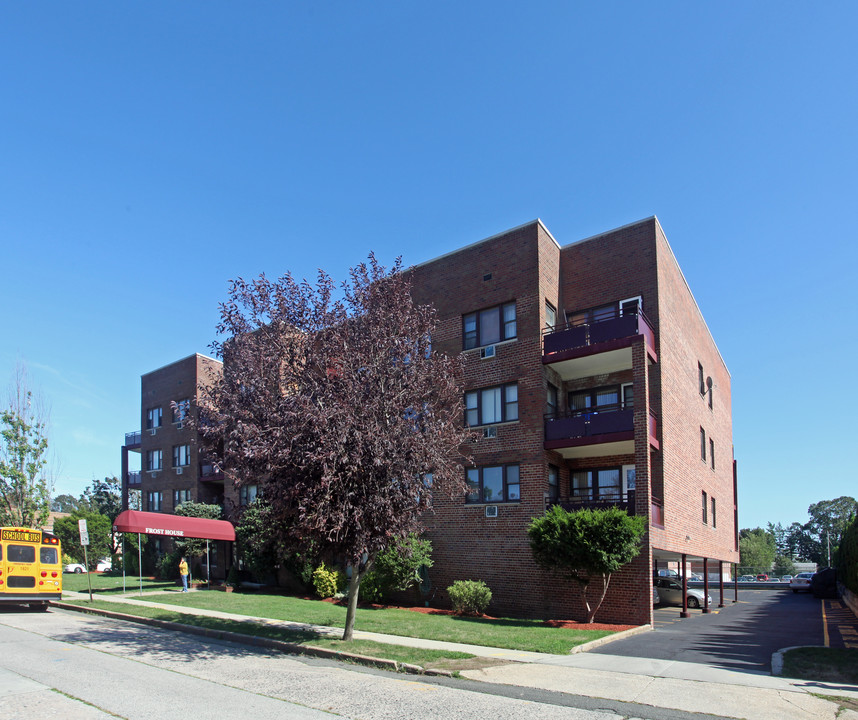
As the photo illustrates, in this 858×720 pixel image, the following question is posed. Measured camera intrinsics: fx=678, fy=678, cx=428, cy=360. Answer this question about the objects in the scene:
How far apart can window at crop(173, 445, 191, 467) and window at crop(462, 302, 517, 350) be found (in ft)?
68.4

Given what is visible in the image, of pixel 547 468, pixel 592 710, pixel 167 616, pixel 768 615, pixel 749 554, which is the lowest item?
pixel 749 554

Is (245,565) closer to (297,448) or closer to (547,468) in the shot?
(547,468)

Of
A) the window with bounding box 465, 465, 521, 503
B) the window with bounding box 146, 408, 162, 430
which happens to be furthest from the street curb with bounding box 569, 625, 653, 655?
the window with bounding box 146, 408, 162, 430

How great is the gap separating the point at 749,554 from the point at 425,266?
76.6 metres

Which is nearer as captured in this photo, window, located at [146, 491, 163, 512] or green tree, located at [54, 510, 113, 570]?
window, located at [146, 491, 163, 512]

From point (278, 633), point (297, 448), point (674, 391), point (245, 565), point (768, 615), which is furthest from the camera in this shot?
point (245, 565)

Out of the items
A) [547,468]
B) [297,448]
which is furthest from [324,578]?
[297,448]

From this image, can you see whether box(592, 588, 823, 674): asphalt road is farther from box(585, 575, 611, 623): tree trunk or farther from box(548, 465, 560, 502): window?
box(548, 465, 560, 502): window

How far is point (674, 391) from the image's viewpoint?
2233 cm

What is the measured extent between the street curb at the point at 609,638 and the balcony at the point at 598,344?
7.54 m

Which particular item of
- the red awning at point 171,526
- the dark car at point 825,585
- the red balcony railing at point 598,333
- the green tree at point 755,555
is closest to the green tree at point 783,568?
the green tree at point 755,555

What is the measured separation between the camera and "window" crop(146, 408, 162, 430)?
1578 inches

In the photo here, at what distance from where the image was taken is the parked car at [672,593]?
27578 millimetres

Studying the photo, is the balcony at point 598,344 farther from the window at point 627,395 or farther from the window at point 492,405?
the window at point 492,405
